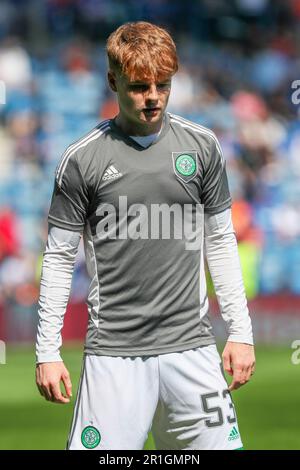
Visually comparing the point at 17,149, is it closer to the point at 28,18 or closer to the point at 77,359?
the point at 28,18

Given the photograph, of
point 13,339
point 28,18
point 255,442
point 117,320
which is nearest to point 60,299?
point 117,320

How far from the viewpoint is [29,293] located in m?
14.2

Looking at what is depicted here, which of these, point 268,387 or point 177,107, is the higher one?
point 177,107

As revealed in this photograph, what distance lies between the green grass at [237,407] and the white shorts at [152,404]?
3.16m

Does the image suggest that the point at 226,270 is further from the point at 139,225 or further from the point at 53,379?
the point at 53,379

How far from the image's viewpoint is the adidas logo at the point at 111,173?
4578 mm

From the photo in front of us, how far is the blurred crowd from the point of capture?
1493 cm

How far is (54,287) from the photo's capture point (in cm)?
468

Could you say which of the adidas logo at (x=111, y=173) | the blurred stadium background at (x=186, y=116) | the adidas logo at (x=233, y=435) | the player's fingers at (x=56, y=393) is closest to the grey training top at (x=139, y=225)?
the adidas logo at (x=111, y=173)

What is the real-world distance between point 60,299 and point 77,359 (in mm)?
7865

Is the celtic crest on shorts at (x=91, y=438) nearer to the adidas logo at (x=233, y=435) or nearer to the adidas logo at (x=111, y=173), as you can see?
the adidas logo at (x=233, y=435)

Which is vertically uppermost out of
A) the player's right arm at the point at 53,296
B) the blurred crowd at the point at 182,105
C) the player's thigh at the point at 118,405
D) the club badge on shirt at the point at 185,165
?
the blurred crowd at the point at 182,105

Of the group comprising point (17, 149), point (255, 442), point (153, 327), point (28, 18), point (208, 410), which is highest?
point (28, 18)

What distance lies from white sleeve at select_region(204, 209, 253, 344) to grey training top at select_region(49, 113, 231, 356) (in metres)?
0.08
